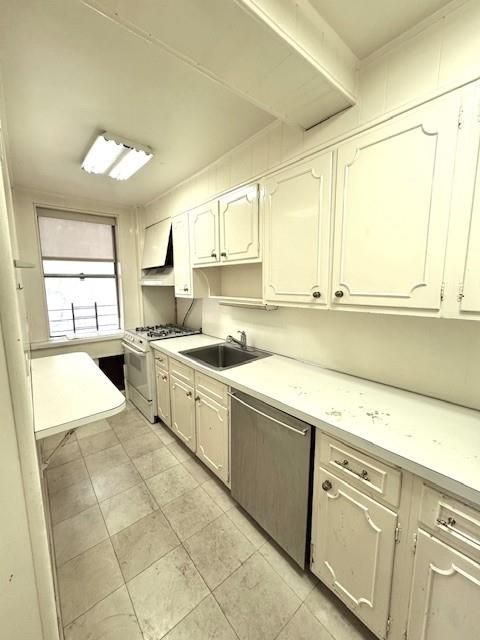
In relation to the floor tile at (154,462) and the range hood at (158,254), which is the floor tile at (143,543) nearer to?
the floor tile at (154,462)

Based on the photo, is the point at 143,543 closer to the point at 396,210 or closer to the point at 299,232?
the point at 299,232

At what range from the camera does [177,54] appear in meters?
0.96

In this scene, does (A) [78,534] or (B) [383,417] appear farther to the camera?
(A) [78,534]

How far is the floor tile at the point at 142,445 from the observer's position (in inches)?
90.7

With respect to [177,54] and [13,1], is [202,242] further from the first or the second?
[13,1]

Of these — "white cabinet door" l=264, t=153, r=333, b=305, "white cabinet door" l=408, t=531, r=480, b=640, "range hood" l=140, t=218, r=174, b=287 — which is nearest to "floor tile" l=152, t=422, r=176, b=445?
"range hood" l=140, t=218, r=174, b=287

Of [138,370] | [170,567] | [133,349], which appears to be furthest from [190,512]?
[133,349]

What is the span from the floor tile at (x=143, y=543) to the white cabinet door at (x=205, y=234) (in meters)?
1.88

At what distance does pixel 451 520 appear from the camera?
2.61ft

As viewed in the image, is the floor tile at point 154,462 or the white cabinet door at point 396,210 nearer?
the white cabinet door at point 396,210

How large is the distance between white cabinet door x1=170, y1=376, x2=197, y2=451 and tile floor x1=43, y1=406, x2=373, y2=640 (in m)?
0.24

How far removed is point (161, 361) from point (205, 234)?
4.13 feet

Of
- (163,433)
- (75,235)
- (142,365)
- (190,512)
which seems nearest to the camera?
(190,512)

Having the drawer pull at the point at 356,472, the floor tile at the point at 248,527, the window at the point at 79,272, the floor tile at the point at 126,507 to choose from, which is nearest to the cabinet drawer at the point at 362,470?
the drawer pull at the point at 356,472
